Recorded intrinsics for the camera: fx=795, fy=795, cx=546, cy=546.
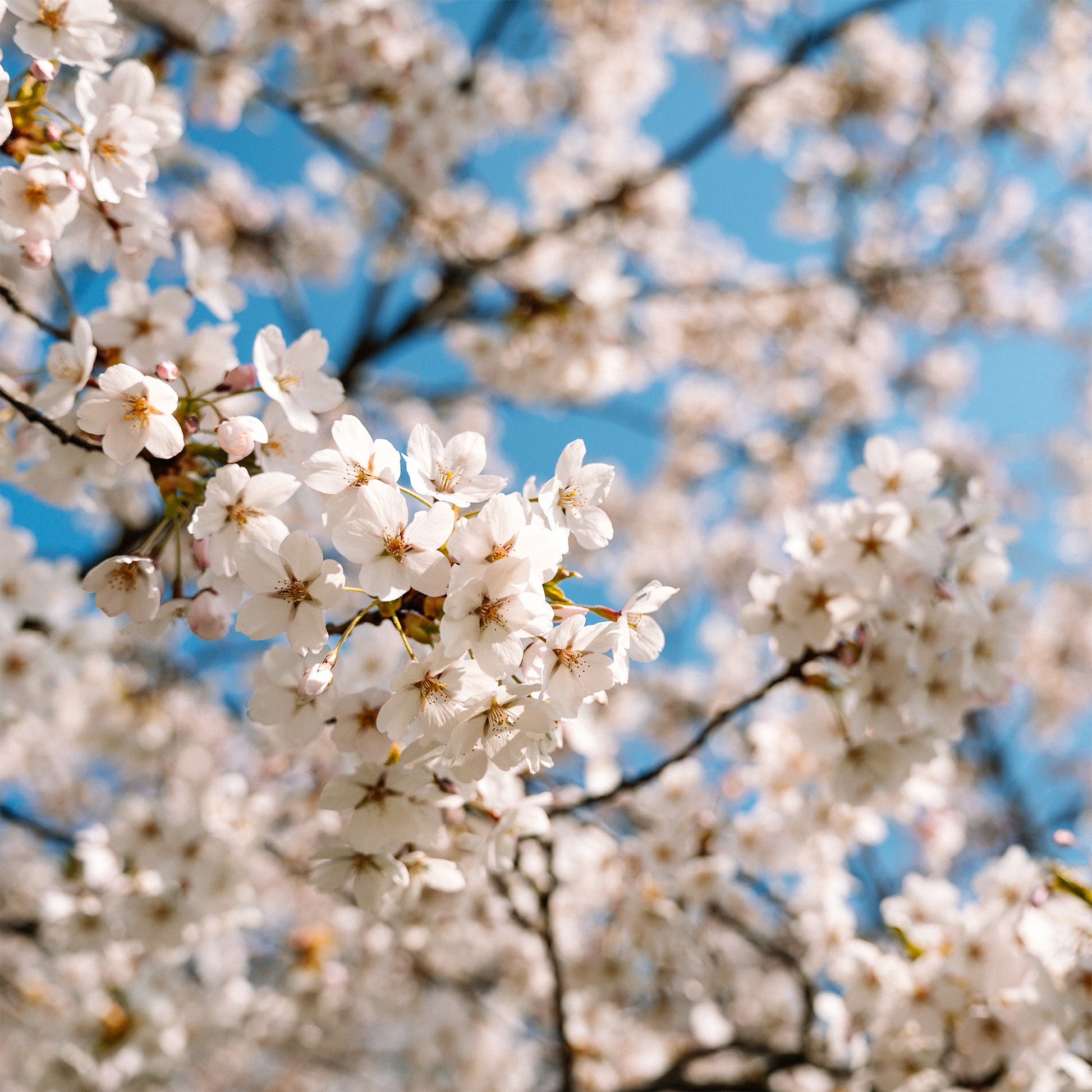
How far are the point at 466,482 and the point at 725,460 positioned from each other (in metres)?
8.11

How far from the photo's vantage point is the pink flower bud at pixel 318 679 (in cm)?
133

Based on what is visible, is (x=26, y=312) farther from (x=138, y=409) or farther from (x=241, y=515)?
(x=241, y=515)

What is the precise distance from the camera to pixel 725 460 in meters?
9.16

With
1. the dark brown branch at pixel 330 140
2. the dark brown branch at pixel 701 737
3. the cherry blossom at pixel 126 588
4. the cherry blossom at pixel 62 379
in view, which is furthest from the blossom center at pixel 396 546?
the dark brown branch at pixel 330 140

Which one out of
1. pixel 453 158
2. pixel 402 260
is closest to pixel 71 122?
pixel 453 158

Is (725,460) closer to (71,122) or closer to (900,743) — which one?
(900,743)

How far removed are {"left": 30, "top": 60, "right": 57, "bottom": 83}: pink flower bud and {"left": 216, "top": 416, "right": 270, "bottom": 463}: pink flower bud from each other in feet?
2.56

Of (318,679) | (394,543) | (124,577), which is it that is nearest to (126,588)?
(124,577)

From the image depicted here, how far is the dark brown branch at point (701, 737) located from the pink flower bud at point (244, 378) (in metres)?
1.18

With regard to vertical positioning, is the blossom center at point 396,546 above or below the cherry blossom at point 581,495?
below

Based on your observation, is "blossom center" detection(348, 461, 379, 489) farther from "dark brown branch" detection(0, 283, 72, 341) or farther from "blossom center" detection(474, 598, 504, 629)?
"dark brown branch" detection(0, 283, 72, 341)

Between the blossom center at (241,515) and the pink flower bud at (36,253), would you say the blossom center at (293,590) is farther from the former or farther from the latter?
the pink flower bud at (36,253)

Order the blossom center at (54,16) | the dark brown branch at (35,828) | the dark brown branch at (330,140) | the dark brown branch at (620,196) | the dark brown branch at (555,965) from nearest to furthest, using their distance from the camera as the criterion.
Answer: the blossom center at (54,16), the dark brown branch at (555,965), the dark brown branch at (35,828), the dark brown branch at (330,140), the dark brown branch at (620,196)

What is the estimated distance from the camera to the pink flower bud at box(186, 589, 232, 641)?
56.8 inches
